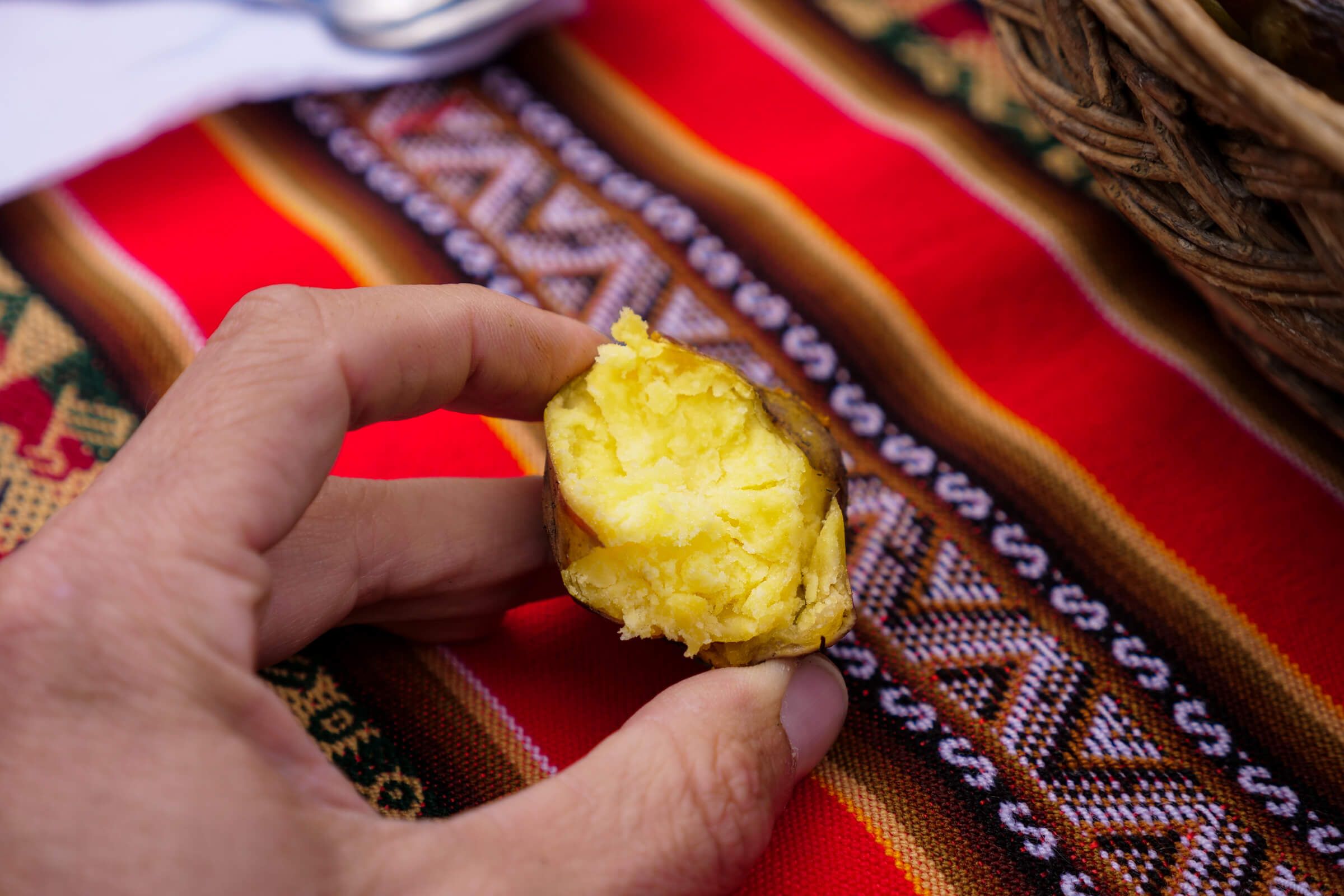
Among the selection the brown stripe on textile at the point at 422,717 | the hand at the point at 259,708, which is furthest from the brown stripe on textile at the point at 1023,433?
the brown stripe on textile at the point at 422,717

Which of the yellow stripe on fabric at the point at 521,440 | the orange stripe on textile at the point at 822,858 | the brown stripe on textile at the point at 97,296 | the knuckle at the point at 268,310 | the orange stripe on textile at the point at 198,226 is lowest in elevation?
the orange stripe on textile at the point at 822,858

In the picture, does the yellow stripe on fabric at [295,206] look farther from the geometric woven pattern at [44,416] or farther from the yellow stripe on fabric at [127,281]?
the geometric woven pattern at [44,416]

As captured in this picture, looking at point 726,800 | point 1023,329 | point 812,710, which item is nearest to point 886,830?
point 812,710

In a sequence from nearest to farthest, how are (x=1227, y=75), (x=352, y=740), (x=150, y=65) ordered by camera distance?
(x=1227, y=75) < (x=352, y=740) < (x=150, y=65)

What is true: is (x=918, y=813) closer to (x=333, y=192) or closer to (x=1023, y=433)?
(x=1023, y=433)

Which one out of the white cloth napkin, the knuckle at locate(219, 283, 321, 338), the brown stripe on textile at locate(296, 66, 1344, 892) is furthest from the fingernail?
the white cloth napkin

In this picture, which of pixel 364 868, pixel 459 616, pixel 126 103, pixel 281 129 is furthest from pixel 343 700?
pixel 126 103

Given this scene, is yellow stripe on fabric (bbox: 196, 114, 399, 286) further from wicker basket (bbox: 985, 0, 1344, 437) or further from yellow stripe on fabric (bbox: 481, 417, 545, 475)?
wicker basket (bbox: 985, 0, 1344, 437)
